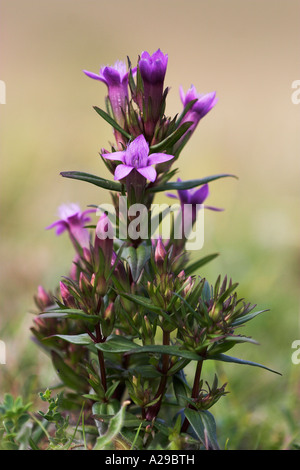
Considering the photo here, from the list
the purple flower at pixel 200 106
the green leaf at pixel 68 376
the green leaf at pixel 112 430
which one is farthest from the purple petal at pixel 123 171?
the green leaf at pixel 68 376

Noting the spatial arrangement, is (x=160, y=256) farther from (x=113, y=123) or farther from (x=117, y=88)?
(x=117, y=88)

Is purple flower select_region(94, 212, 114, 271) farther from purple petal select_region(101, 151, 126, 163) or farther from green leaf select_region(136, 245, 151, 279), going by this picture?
purple petal select_region(101, 151, 126, 163)

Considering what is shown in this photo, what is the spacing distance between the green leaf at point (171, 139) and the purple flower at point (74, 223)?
1.19 ft

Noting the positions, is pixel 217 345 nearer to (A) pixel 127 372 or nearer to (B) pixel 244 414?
(A) pixel 127 372

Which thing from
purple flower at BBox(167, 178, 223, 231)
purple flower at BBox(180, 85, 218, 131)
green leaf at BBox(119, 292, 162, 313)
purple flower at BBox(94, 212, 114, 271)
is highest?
purple flower at BBox(180, 85, 218, 131)

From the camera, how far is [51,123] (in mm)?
4574

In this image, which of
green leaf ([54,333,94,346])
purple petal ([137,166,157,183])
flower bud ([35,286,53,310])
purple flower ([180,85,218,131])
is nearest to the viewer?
purple petal ([137,166,157,183])

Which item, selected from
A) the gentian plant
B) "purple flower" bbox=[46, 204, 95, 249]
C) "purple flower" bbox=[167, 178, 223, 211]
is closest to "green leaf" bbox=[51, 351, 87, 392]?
the gentian plant

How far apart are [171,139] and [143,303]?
41 cm

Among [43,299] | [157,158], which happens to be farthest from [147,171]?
[43,299]

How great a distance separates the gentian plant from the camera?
1.26m

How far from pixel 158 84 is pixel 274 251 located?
7.04ft

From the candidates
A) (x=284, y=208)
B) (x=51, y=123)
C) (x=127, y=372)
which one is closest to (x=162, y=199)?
(x=284, y=208)

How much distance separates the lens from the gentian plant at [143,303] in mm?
1262
